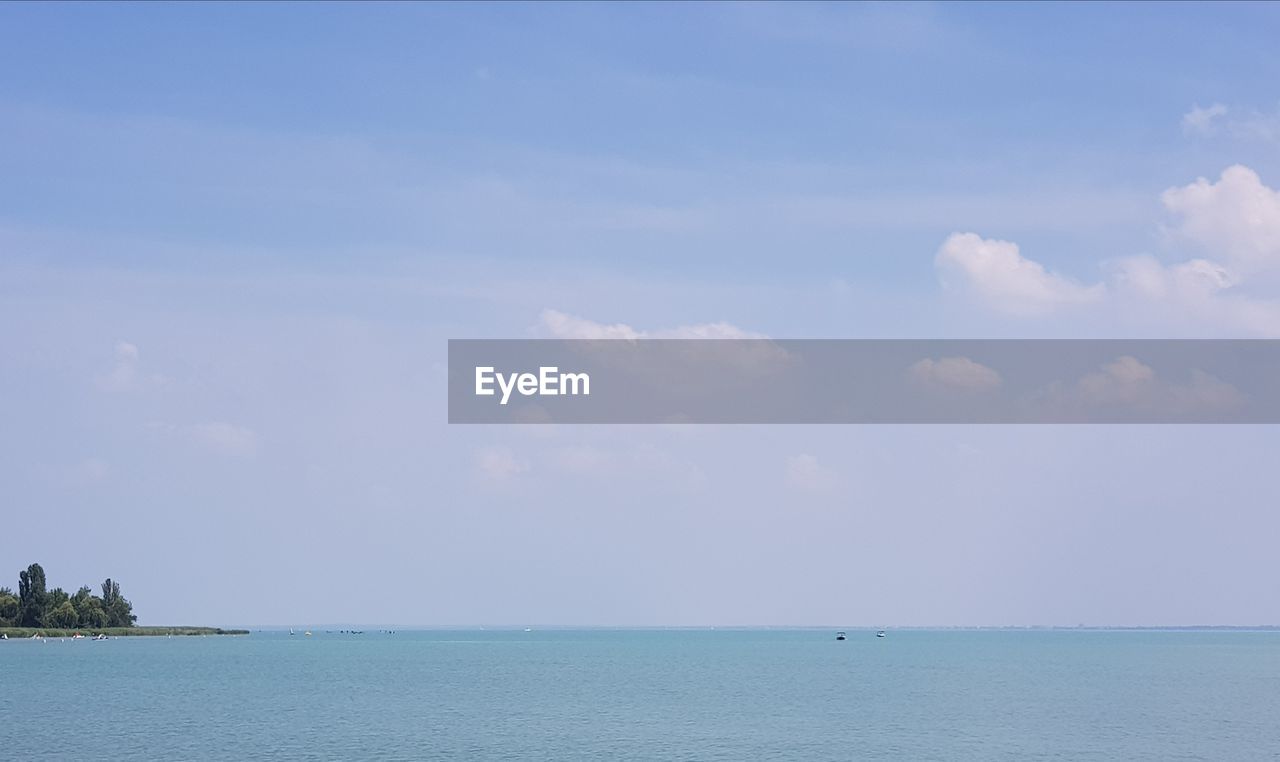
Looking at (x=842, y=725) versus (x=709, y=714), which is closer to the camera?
(x=842, y=725)

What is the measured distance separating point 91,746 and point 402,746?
15.7 m

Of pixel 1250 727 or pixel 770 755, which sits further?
pixel 1250 727

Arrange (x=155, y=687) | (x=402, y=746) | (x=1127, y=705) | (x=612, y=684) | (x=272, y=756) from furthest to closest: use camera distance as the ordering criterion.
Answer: (x=612, y=684), (x=155, y=687), (x=1127, y=705), (x=402, y=746), (x=272, y=756)

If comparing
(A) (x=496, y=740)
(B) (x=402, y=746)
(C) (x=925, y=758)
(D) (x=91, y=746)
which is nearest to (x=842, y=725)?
(C) (x=925, y=758)

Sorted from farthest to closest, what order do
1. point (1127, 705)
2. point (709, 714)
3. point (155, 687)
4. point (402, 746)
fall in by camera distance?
point (155, 687) → point (1127, 705) → point (709, 714) → point (402, 746)

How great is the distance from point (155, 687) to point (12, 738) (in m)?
45.2

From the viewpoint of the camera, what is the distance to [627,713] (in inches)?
3359

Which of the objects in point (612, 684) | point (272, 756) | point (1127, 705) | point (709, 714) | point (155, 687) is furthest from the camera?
point (612, 684)

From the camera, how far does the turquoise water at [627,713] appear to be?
64750 millimetres

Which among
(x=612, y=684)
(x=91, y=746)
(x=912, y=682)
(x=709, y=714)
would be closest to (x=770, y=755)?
(x=709, y=714)

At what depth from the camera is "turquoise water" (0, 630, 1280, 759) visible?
64.8m

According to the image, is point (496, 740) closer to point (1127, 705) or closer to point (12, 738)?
point (12, 738)

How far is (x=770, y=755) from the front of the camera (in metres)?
62.7

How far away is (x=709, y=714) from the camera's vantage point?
84.4m
